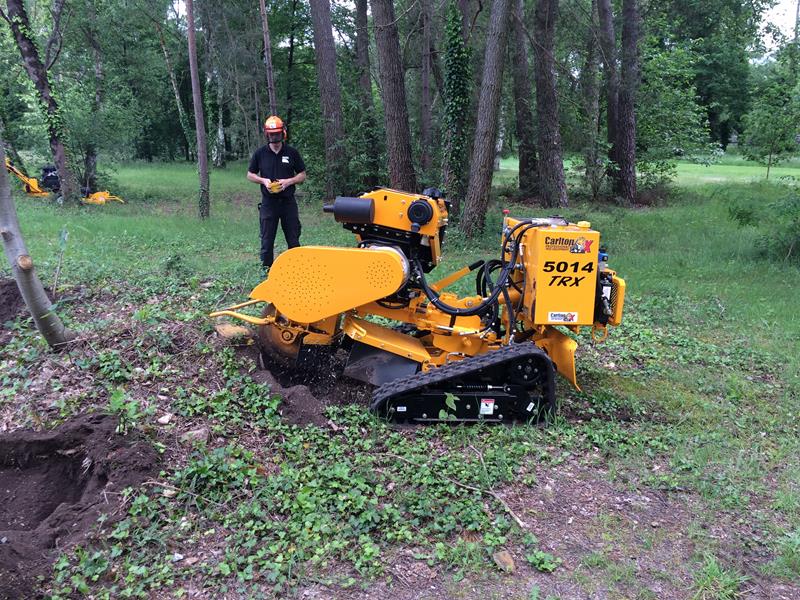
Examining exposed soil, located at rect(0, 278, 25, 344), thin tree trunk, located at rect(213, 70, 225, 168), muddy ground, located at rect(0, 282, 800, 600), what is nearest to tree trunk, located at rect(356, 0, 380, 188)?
exposed soil, located at rect(0, 278, 25, 344)

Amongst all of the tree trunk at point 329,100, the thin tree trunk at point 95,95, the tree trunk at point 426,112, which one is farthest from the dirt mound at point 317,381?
the thin tree trunk at point 95,95

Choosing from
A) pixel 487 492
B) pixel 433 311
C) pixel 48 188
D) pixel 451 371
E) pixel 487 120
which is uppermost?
pixel 487 120

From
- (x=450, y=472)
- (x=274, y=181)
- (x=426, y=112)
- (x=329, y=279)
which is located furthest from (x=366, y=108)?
(x=450, y=472)

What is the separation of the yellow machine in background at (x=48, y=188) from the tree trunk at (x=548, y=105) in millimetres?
11562

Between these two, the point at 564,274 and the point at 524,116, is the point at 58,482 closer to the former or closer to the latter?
the point at 564,274

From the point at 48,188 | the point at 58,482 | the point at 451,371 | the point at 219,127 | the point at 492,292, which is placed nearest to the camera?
the point at 58,482

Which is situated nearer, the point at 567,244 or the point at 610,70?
the point at 567,244

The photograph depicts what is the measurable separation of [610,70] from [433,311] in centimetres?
1297

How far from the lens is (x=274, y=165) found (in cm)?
733

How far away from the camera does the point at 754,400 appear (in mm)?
5328

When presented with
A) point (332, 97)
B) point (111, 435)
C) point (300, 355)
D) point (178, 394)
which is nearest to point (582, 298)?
point (300, 355)

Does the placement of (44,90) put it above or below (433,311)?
above

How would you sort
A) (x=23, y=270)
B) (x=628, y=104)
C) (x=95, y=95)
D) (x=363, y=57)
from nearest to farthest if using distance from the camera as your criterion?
1. (x=23, y=270)
2. (x=628, y=104)
3. (x=95, y=95)
4. (x=363, y=57)

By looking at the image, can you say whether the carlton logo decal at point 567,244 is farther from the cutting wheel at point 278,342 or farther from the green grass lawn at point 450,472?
the cutting wheel at point 278,342
